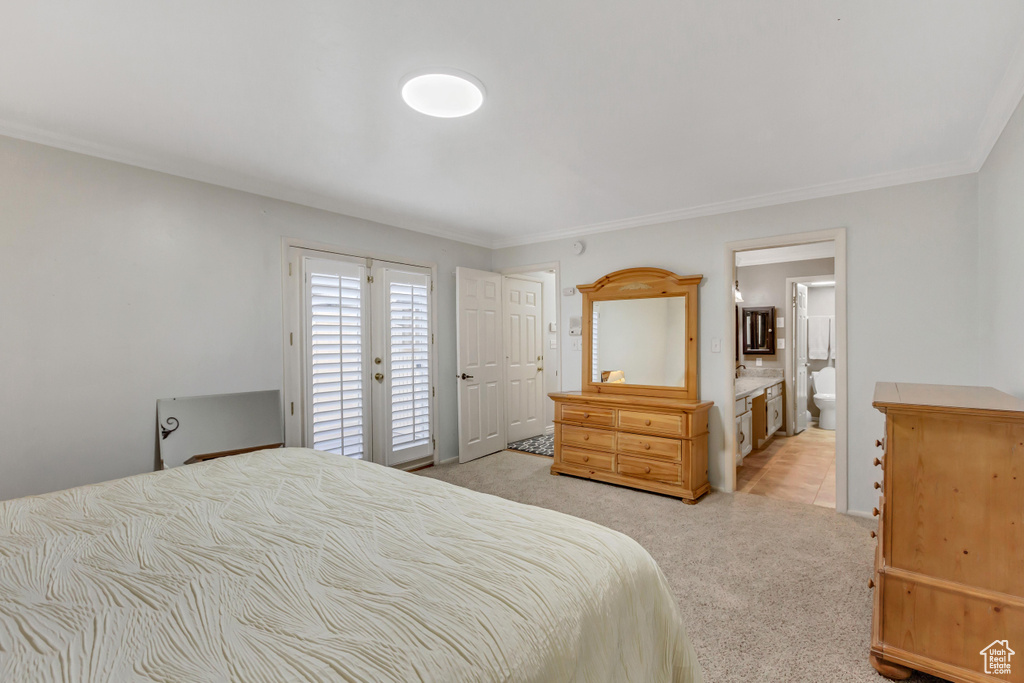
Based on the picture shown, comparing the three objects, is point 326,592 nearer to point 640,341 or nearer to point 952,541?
point 952,541

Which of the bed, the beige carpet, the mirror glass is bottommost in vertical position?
the beige carpet

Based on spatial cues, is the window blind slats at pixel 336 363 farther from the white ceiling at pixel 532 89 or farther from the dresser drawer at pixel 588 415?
the dresser drawer at pixel 588 415

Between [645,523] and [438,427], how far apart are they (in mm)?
2354

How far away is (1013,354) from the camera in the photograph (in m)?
2.26

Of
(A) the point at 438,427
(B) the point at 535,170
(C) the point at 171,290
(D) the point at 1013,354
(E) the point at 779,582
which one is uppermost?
(B) the point at 535,170

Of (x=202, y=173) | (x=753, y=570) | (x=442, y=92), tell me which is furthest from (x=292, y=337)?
(x=753, y=570)

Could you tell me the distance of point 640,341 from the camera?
443 cm

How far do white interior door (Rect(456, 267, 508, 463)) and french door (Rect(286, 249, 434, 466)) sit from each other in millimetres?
353

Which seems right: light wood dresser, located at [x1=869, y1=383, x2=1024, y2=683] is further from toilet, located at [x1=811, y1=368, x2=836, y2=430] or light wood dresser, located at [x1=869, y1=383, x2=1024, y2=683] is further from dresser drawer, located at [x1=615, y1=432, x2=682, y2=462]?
toilet, located at [x1=811, y1=368, x2=836, y2=430]

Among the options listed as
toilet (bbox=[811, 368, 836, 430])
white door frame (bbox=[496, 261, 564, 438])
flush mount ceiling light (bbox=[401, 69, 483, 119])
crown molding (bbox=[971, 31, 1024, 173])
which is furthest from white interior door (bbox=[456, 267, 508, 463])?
toilet (bbox=[811, 368, 836, 430])

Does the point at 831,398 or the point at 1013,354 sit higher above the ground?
the point at 1013,354

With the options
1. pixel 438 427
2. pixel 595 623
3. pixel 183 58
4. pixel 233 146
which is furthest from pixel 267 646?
pixel 438 427

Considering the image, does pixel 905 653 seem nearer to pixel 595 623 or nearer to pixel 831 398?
pixel 595 623

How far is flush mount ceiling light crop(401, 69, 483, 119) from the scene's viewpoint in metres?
2.04
